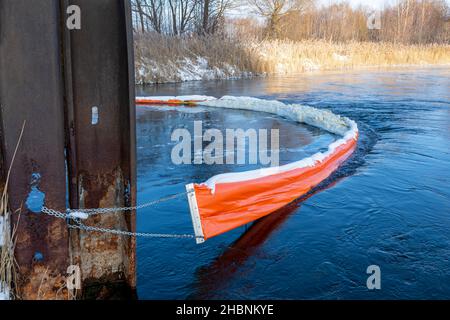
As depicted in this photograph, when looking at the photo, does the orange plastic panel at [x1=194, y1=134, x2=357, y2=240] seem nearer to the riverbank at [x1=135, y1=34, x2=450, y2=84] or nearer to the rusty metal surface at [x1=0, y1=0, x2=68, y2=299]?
the rusty metal surface at [x1=0, y1=0, x2=68, y2=299]

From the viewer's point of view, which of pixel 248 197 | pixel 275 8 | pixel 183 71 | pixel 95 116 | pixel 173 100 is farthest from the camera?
pixel 275 8

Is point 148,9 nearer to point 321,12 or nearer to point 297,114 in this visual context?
point 321,12

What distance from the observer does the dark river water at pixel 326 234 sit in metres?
3.46

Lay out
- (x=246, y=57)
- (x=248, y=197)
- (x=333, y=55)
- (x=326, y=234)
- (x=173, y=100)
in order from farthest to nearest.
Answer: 1. (x=333, y=55)
2. (x=246, y=57)
3. (x=173, y=100)
4. (x=248, y=197)
5. (x=326, y=234)

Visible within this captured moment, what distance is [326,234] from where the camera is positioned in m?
4.34

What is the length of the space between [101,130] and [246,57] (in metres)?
20.6

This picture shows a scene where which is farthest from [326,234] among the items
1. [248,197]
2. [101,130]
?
[101,130]

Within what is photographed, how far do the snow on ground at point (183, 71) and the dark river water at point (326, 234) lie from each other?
37.2ft

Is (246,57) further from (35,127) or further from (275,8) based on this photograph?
(35,127)

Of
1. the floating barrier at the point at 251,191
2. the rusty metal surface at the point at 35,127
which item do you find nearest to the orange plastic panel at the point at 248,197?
the floating barrier at the point at 251,191

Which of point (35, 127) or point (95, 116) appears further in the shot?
point (95, 116)

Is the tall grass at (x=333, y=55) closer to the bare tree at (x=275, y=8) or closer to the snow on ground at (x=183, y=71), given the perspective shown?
the snow on ground at (x=183, y=71)

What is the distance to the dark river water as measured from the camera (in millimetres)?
3463

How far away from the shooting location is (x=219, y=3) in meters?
30.0
